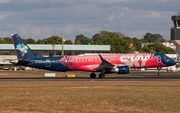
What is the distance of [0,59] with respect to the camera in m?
119

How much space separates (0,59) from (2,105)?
104390 mm

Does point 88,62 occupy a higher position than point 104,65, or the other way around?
point 88,62

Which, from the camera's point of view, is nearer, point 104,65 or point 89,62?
point 104,65

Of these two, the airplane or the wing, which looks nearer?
the wing

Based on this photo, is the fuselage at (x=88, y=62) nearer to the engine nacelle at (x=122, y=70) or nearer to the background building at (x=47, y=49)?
the engine nacelle at (x=122, y=70)

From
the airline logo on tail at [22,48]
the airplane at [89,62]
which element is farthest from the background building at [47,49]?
the airplane at [89,62]

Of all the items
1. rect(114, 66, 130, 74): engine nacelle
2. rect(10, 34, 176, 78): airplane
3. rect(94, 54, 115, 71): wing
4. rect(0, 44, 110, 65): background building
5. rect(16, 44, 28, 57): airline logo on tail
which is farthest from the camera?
rect(0, 44, 110, 65): background building

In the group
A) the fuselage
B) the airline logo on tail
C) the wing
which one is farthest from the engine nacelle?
the airline logo on tail

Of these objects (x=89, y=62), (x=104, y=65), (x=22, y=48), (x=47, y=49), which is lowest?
(x=104, y=65)

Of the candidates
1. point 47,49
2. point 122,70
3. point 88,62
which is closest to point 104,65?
point 88,62

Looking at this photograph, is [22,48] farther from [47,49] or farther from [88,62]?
[47,49]

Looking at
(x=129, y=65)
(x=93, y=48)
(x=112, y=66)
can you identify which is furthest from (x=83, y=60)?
(x=93, y=48)

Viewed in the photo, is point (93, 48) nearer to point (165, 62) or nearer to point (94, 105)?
point (165, 62)

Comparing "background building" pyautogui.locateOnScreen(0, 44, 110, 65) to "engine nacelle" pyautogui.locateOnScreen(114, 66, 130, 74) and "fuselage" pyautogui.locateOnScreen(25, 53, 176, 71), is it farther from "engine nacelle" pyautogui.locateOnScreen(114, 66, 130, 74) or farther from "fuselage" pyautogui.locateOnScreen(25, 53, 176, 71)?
"engine nacelle" pyautogui.locateOnScreen(114, 66, 130, 74)
